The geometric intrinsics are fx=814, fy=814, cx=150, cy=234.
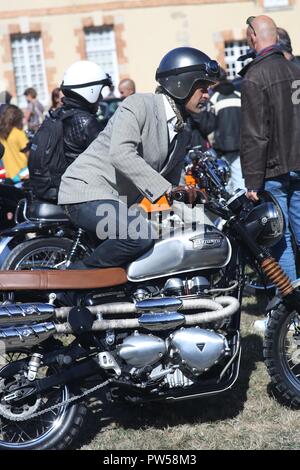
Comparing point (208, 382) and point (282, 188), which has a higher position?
point (282, 188)

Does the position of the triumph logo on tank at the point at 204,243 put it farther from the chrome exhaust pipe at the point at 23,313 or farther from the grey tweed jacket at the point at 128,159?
the chrome exhaust pipe at the point at 23,313

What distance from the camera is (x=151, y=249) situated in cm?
452

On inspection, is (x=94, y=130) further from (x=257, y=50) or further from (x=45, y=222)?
(x=257, y=50)

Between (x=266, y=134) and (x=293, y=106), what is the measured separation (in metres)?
0.28

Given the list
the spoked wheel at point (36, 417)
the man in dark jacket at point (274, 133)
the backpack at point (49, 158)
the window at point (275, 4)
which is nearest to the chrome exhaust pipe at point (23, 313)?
the spoked wheel at point (36, 417)

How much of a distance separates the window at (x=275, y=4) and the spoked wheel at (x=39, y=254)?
952 inches

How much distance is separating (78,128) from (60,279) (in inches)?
94.3

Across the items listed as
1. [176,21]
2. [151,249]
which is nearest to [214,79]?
[151,249]

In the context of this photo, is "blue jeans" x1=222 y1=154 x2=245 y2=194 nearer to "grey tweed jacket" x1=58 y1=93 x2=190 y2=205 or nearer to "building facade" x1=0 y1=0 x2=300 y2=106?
"grey tweed jacket" x1=58 y1=93 x2=190 y2=205

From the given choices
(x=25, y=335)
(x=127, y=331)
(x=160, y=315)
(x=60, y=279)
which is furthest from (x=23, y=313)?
(x=160, y=315)

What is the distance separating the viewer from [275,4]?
95.1ft

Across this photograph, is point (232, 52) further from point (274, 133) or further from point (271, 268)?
point (271, 268)

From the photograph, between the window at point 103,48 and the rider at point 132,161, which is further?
A: the window at point 103,48

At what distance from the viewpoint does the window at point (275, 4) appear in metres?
28.9
